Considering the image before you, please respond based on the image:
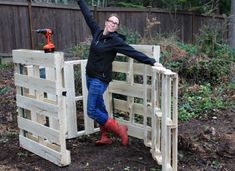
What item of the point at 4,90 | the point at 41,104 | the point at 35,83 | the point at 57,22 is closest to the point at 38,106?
the point at 41,104

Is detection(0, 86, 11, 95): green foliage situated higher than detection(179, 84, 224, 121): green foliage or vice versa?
detection(0, 86, 11, 95): green foliage

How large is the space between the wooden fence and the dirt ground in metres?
6.25

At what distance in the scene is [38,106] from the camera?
4711 mm

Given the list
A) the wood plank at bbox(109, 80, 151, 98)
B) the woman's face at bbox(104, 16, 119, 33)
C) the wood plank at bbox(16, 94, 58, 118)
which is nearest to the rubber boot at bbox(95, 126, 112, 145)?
the wood plank at bbox(109, 80, 151, 98)

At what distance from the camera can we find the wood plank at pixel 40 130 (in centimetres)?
452

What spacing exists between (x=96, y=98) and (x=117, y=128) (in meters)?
0.48

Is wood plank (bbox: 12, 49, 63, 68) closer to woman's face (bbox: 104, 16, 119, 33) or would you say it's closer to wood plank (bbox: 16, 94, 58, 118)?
wood plank (bbox: 16, 94, 58, 118)

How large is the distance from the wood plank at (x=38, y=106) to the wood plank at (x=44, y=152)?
0.44m

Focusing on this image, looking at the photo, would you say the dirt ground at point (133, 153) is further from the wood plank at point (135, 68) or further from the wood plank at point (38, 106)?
the wood plank at point (135, 68)

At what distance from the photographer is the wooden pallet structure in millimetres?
4096

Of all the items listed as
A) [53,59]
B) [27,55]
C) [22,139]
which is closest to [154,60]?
[53,59]

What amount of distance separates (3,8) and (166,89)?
890 cm

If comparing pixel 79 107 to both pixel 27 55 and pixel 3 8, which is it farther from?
pixel 3 8

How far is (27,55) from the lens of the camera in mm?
4711
